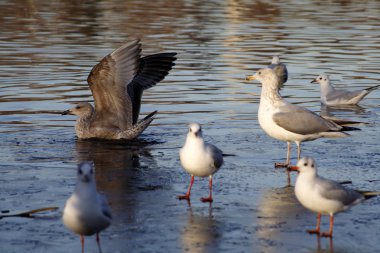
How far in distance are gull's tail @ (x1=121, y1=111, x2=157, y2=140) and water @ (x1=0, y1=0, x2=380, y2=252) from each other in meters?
0.18

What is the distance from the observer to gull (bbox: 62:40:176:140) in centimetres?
1288

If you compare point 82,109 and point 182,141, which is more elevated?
point 82,109

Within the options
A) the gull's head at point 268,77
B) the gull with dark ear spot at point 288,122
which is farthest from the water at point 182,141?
the gull's head at point 268,77

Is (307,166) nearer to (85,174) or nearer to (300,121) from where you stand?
(85,174)

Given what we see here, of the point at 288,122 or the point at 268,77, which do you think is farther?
the point at 268,77

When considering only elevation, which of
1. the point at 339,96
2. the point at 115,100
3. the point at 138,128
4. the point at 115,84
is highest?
the point at 115,84

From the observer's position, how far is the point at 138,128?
13.2m

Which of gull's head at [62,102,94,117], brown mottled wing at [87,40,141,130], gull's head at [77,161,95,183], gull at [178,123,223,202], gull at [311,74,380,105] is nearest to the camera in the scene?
gull's head at [77,161,95,183]

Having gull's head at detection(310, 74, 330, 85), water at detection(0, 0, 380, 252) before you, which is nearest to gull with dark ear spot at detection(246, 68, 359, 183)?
water at detection(0, 0, 380, 252)

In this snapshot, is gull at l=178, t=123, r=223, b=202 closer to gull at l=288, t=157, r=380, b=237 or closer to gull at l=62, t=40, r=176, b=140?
gull at l=288, t=157, r=380, b=237

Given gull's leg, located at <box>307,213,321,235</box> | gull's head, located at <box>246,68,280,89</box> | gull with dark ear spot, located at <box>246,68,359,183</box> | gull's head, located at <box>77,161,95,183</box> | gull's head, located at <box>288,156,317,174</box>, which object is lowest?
gull's leg, located at <box>307,213,321,235</box>

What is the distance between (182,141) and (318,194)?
16.9 ft

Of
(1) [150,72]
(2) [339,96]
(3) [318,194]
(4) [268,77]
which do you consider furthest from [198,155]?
(2) [339,96]

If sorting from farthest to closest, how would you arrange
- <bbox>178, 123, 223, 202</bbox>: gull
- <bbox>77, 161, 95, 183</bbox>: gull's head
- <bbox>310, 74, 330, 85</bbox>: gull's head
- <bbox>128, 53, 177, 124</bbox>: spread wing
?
<bbox>310, 74, 330, 85</bbox>: gull's head
<bbox>128, 53, 177, 124</bbox>: spread wing
<bbox>178, 123, 223, 202</bbox>: gull
<bbox>77, 161, 95, 183</bbox>: gull's head
